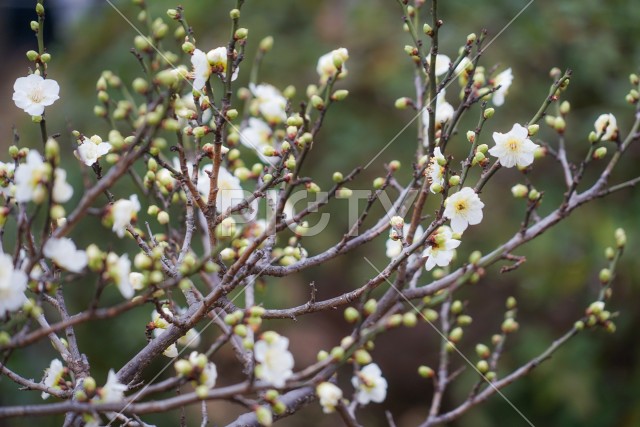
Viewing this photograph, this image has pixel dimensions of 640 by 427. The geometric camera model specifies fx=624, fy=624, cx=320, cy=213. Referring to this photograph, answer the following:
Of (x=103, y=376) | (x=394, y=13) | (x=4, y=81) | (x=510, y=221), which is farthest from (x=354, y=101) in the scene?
(x=4, y=81)

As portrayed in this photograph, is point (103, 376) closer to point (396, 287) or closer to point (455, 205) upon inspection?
point (396, 287)

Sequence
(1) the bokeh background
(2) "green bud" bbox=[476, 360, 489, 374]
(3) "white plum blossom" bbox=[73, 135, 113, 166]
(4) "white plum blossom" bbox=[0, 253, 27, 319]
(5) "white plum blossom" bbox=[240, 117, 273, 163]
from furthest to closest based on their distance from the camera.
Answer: (1) the bokeh background → (5) "white plum blossom" bbox=[240, 117, 273, 163] → (2) "green bud" bbox=[476, 360, 489, 374] → (3) "white plum blossom" bbox=[73, 135, 113, 166] → (4) "white plum blossom" bbox=[0, 253, 27, 319]

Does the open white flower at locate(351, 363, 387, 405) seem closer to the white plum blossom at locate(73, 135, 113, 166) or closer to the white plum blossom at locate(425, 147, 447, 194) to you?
the white plum blossom at locate(425, 147, 447, 194)

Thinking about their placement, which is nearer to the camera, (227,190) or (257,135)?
(227,190)

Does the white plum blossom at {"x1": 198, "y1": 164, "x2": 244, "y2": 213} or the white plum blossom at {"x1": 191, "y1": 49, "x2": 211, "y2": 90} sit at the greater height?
the white plum blossom at {"x1": 191, "y1": 49, "x2": 211, "y2": 90}

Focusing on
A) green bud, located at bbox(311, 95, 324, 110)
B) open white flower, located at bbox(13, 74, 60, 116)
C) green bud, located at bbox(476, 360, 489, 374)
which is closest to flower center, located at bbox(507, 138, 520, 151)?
green bud, located at bbox(311, 95, 324, 110)

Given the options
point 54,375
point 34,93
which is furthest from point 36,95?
point 54,375

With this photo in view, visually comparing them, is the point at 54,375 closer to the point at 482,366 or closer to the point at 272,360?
the point at 272,360
